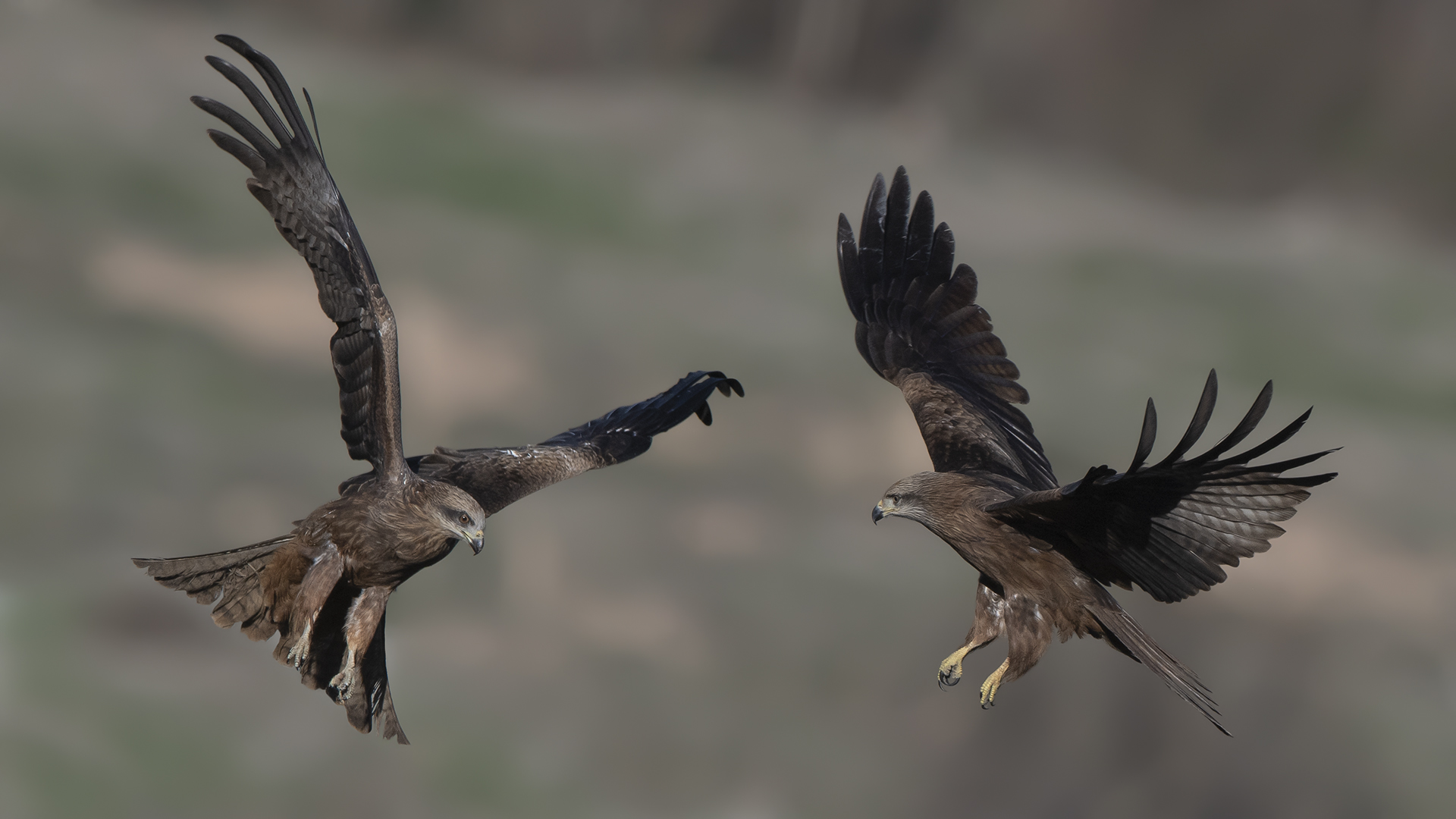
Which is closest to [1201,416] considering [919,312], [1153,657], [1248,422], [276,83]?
[1248,422]

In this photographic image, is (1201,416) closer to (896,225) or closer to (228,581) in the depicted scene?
(896,225)

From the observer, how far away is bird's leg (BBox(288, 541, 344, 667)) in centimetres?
826

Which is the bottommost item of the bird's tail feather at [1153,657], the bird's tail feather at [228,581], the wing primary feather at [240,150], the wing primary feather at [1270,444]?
the bird's tail feather at [1153,657]

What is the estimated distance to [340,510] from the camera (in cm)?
845

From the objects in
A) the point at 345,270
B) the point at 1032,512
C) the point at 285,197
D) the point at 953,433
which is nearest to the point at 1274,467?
the point at 1032,512

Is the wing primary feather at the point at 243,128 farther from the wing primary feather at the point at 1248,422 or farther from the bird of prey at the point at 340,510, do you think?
the wing primary feather at the point at 1248,422

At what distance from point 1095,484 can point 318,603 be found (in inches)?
191

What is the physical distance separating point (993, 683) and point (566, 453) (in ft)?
12.9

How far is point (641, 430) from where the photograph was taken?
11047mm

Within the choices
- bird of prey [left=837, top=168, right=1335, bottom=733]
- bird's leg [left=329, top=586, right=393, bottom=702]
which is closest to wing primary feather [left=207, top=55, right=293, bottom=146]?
bird's leg [left=329, top=586, right=393, bottom=702]

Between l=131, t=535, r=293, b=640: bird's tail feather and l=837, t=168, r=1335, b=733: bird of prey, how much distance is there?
4.27 m

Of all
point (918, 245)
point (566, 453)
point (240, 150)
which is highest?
point (240, 150)

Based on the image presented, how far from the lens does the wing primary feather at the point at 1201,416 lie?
6.27 meters

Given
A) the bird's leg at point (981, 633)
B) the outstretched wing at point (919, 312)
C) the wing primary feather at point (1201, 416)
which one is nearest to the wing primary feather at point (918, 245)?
the outstretched wing at point (919, 312)
